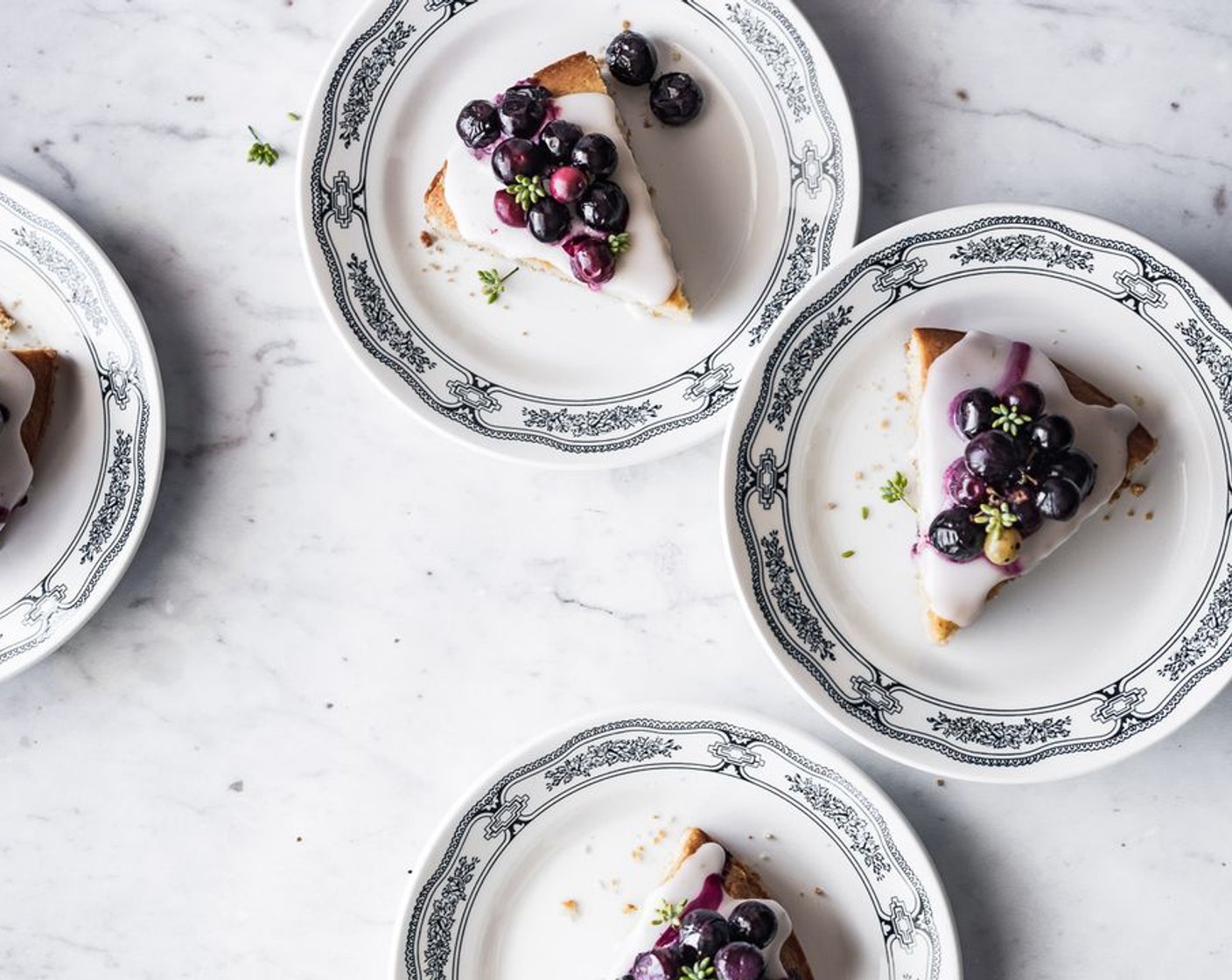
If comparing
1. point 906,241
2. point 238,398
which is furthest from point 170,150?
point 906,241

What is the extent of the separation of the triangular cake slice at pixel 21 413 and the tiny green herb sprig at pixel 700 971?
6.90 ft

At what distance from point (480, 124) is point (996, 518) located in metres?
1.59

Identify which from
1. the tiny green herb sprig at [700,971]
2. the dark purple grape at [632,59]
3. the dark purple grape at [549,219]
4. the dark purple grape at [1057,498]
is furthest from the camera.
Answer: the dark purple grape at [632,59]

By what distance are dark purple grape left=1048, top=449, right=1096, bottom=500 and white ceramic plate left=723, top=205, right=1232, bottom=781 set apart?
276 mm

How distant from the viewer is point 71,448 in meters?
3.38

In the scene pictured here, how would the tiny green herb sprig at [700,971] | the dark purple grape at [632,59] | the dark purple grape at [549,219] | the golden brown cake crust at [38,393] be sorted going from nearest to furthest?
the tiny green herb sprig at [700,971], the dark purple grape at [549,219], the dark purple grape at [632,59], the golden brown cake crust at [38,393]

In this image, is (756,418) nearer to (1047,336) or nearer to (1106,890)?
(1047,336)

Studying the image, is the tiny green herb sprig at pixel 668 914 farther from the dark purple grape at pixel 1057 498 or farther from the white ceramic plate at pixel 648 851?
the dark purple grape at pixel 1057 498

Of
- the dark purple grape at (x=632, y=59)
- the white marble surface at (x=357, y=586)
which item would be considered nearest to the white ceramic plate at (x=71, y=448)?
the white marble surface at (x=357, y=586)

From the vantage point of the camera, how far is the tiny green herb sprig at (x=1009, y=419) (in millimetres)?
2918

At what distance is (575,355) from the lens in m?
3.32

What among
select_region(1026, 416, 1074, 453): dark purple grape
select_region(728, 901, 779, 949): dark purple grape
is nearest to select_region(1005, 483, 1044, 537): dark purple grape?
select_region(1026, 416, 1074, 453): dark purple grape

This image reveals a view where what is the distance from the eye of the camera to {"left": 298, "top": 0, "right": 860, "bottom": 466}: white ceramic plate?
321cm

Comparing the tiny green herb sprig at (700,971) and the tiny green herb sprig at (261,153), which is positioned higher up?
the tiny green herb sprig at (261,153)
